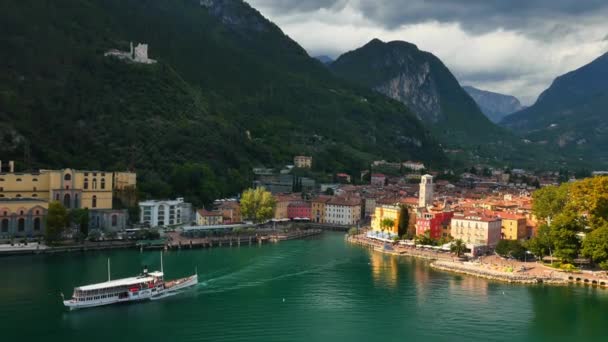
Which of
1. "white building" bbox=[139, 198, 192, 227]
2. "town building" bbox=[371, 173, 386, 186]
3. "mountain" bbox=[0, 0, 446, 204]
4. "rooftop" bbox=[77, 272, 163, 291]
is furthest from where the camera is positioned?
"town building" bbox=[371, 173, 386, 186]

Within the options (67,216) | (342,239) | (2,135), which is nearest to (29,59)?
(2,135)

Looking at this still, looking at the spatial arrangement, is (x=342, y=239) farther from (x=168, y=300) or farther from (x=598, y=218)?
(x=168, y=300)

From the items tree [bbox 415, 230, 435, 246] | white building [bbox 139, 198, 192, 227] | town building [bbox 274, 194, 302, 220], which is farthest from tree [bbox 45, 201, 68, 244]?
tree [bbox 415, 230, 435, 246]

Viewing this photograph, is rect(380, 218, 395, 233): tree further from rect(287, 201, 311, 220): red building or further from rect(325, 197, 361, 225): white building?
rect(287, 201, 311, 220): red building

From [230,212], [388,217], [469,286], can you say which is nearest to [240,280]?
[469,286]

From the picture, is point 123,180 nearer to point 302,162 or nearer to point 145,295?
point 145,295

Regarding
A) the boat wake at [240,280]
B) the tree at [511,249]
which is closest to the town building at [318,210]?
the boat wake at [240,280]
